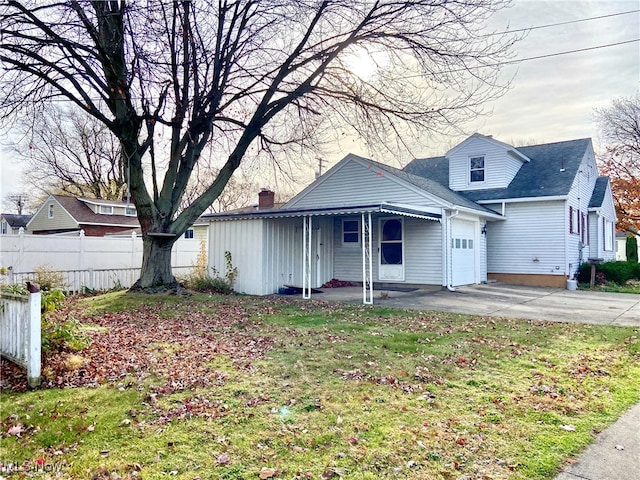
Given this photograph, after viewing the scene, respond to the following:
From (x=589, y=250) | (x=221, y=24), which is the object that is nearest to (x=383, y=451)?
(x=221, y=24)

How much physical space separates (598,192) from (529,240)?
7535mm

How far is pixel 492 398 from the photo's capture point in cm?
414

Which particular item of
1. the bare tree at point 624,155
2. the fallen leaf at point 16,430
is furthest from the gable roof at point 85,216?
the bare tree at point 624,155

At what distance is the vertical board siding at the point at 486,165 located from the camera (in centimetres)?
1759

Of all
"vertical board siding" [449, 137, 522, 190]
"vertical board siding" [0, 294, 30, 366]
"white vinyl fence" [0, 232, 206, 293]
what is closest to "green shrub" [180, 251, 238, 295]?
"white vinyl fence" [0, 232, 206, 293]

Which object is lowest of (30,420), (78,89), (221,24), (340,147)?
(30,420)

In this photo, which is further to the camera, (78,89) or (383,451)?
(78,89)

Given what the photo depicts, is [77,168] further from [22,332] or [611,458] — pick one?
[611,458]

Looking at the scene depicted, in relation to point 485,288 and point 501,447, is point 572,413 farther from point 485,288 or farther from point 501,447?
point 485,288

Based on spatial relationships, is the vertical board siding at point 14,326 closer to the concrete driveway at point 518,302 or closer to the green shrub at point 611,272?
the concrete driveway at point 518,302

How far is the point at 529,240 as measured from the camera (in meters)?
16.4

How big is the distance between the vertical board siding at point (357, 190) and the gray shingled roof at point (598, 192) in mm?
11436

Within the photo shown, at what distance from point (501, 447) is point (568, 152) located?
18.4m

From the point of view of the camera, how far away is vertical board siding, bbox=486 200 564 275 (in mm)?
15758
